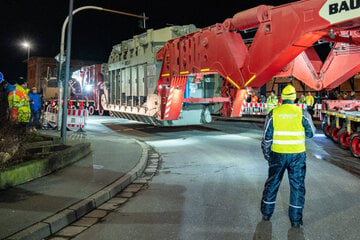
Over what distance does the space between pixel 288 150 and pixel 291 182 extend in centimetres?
42

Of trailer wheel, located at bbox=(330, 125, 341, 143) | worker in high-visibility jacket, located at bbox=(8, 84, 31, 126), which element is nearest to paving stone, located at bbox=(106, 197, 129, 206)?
worker in high-visibility jacket, located at bbox=(8, 84, 31, 126)

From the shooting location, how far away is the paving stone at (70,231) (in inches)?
173

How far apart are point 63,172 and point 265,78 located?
17.1ft

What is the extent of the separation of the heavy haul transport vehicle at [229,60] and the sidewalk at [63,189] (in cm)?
362

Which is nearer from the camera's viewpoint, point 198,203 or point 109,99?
point 198,203

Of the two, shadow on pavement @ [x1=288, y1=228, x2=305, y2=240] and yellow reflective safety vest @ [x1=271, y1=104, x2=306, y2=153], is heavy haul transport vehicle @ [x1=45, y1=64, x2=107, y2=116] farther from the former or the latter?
shadow on pavement @ [x1=288, y1=228, x2=305, y2=240]

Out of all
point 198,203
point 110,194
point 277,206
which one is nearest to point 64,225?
point 110,194

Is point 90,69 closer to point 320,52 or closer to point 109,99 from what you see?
point 109,99

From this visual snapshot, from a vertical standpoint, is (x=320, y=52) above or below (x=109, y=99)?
above

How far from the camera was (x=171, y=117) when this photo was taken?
44.6 feet

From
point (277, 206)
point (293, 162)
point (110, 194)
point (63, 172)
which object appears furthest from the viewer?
point (63, 172)

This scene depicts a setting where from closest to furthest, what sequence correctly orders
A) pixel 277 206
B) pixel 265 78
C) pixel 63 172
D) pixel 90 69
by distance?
1. pixel 277 206
2. pixel 63 172
3. pixel 265 78
4. pixel 90 69

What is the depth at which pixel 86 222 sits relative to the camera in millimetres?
4820

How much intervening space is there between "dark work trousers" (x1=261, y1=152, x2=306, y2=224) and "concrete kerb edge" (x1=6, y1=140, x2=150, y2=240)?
2493 mm
